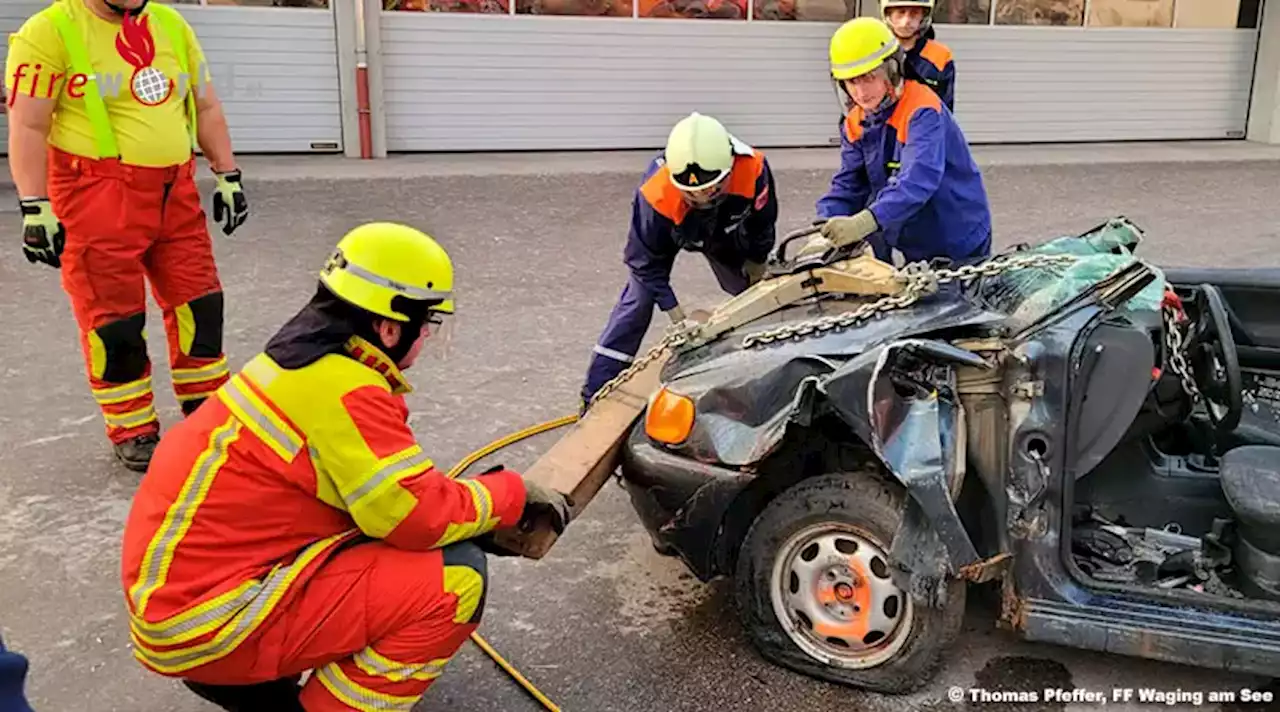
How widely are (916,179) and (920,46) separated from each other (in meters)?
1.77

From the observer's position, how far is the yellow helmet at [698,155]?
4391 mm

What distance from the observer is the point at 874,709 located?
324 cm

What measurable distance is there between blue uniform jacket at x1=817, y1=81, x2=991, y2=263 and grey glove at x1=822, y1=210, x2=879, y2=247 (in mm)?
152

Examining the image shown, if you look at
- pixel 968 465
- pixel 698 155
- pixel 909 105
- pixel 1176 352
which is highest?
pixel 909 105

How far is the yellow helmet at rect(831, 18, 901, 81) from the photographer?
4492 millimetres

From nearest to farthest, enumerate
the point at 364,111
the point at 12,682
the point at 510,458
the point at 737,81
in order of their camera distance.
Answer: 1. the point at 12,682
2. the point at 510,458
3. the point at 364,111
4. the point at 737,81

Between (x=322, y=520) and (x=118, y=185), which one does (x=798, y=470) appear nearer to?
(x=322, y=520)

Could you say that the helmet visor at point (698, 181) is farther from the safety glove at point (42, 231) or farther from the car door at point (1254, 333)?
the safety glove at point (42, 231)

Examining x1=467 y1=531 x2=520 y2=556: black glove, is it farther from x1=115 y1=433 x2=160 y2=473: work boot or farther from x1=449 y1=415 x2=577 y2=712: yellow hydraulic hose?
x1=115 y1=433 x2=160 y2=473: work boot

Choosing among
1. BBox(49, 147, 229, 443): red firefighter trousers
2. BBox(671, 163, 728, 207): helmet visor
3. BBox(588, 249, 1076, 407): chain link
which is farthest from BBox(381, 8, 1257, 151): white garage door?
BBox(588, 249, 1076, 407): chain link

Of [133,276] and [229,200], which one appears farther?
[229,200]

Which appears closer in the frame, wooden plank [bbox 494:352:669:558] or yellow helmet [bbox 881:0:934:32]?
wooden plank [bbox 494:352:669:558]

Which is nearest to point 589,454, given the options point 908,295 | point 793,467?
point 793,467

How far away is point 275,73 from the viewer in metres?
12.2
